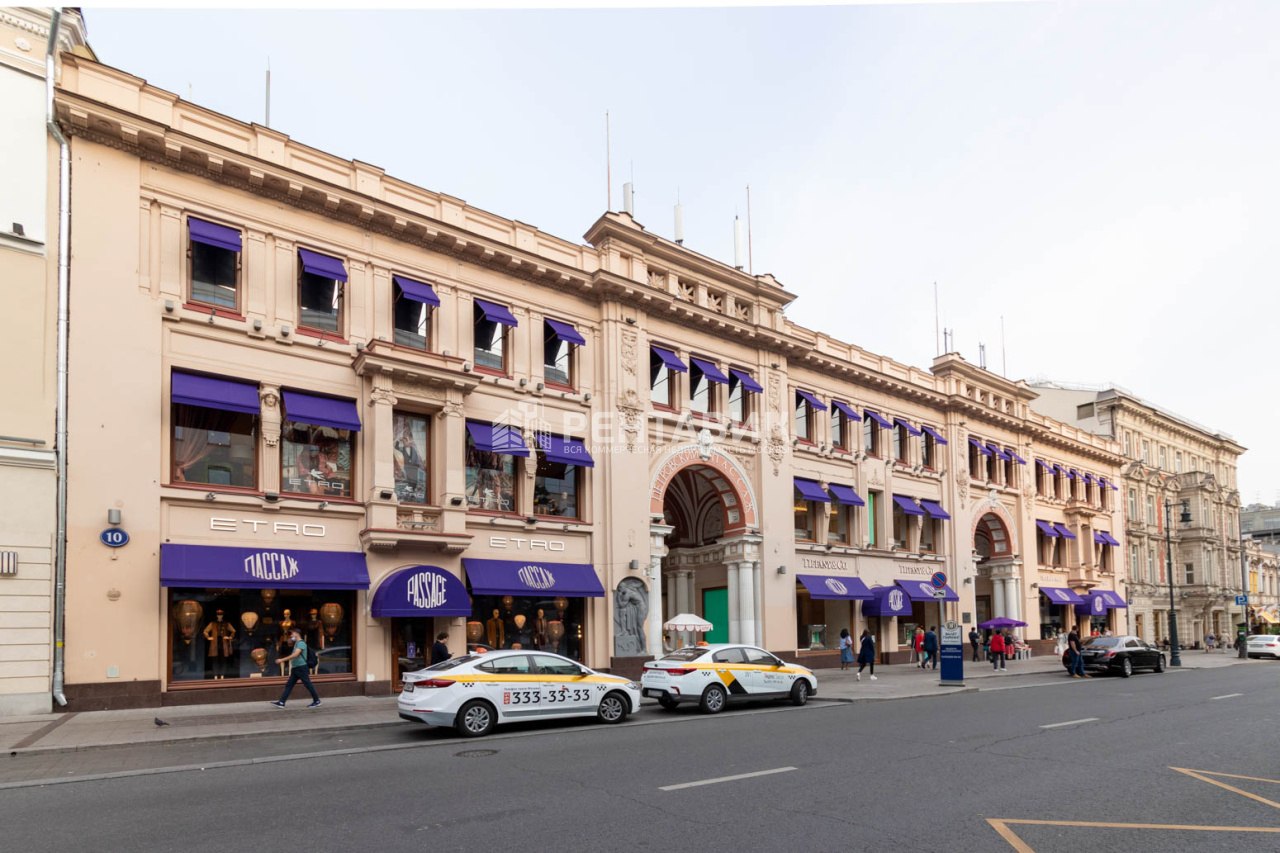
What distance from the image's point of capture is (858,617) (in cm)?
3484

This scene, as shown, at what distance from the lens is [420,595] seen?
21.4m

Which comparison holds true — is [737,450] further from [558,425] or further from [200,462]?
[200,462]

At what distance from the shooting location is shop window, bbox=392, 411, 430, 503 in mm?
22531

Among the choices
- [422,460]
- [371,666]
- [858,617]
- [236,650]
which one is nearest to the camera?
[236,650]

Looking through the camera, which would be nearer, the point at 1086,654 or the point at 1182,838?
the point at 1182,838

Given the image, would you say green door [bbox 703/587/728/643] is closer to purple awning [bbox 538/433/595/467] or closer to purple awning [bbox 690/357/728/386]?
purple awning [bbox 690/357/728/386]

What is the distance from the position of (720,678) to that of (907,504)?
2124 centimetres

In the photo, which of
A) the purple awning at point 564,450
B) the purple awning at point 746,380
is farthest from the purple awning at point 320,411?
the purple awning at point 746,380

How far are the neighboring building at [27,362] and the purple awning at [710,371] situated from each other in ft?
60.6

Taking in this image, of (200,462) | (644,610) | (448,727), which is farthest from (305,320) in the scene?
(644,610)

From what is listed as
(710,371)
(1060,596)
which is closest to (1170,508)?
(1060,596)

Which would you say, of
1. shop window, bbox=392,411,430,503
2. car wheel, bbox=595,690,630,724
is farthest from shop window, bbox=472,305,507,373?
car wheel, bbox=595,690,630,724

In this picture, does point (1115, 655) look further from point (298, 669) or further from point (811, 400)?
point (298, 669)

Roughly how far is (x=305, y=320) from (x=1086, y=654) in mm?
28090
